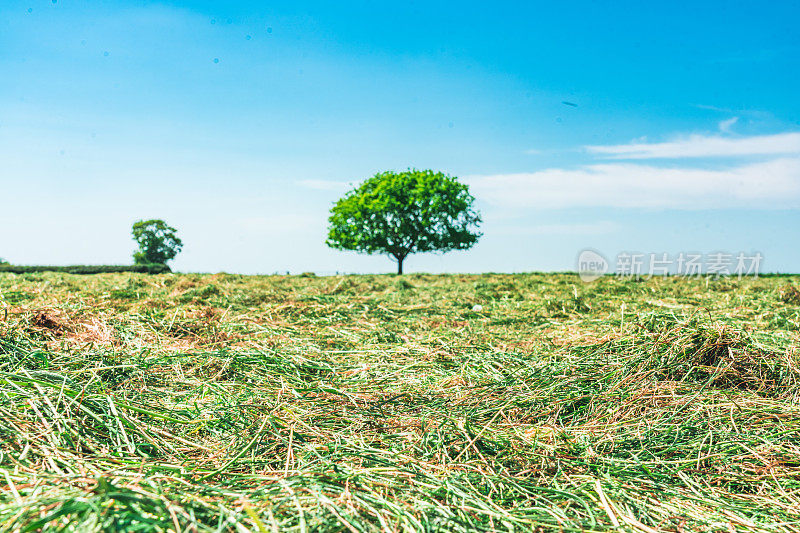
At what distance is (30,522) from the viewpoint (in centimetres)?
163

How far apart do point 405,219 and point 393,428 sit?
1211 inches

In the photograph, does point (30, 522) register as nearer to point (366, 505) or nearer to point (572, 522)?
point (366, 505)

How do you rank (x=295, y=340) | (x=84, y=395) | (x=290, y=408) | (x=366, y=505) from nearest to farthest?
(x=366, y=505) < (x=84, y=395) < (x=290, y=408) < (x=295, y=340)

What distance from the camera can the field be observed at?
1.96 meters

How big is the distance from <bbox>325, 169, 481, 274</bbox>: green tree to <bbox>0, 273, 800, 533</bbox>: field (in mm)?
28171

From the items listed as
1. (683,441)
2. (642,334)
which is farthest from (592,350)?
(683,441)

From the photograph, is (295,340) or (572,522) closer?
(572,522)

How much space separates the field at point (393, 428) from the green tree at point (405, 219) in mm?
28171

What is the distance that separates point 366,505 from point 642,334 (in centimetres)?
295

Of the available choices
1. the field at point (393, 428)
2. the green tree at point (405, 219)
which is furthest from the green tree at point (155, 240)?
the field at point (393, 428)

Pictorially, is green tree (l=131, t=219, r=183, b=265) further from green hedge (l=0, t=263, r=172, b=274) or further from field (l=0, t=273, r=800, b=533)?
field (l=0, t=273, r=800, b=533)

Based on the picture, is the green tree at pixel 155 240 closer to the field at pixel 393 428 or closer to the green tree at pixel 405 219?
the green tree at pixel 405 219

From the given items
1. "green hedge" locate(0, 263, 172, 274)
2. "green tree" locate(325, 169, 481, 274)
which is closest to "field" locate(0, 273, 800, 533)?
"green hedge" locate(0, 263, 172, 274)

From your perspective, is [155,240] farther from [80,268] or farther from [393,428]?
[393,428]
